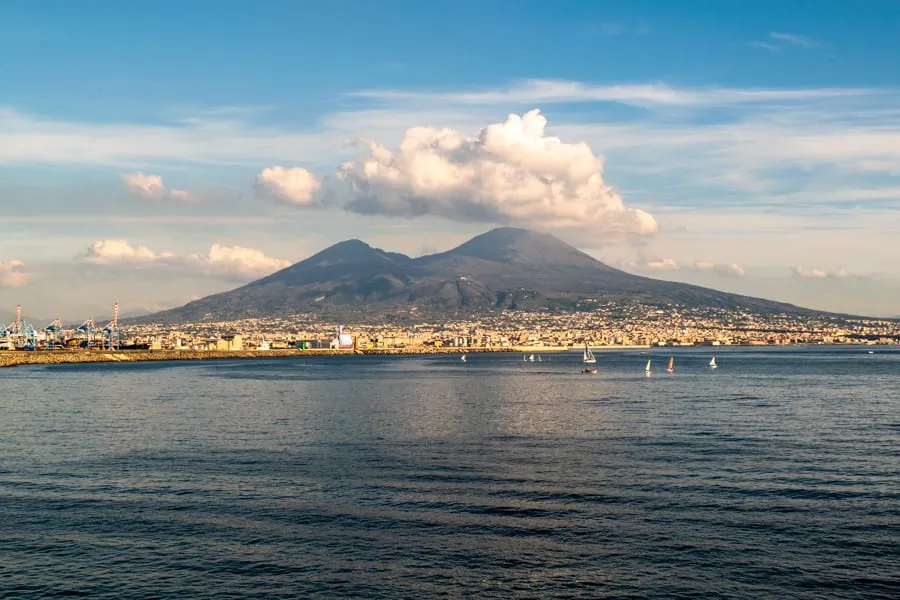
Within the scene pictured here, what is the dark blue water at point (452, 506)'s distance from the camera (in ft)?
90.9

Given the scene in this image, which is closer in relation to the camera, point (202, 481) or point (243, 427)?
point (202, 481)

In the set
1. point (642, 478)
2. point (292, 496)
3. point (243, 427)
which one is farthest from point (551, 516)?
point (243, 427)

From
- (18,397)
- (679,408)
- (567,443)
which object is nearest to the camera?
(567,443)

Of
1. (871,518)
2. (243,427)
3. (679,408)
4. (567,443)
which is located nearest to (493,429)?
(567,443)

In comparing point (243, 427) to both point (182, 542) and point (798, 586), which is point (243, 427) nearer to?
point (182, 542)

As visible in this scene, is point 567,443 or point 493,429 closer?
point 567,443

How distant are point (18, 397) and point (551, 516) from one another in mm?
83143

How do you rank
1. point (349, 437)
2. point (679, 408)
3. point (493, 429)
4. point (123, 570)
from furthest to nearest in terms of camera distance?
point (679, 408) → point (493, 429) → point (349, 437) → point (123, 570)

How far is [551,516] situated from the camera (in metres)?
35.6

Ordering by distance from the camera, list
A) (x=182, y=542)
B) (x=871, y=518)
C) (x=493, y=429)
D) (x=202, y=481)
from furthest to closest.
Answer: (x=493, y=429)
(x=202, y=481)
(x=871, y=518)
(x=182, y=542)

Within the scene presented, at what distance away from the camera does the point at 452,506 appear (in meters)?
37.2

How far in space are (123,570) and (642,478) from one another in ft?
83.5

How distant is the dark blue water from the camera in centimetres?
2770

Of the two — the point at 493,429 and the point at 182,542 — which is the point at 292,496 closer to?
the point at 182,542
